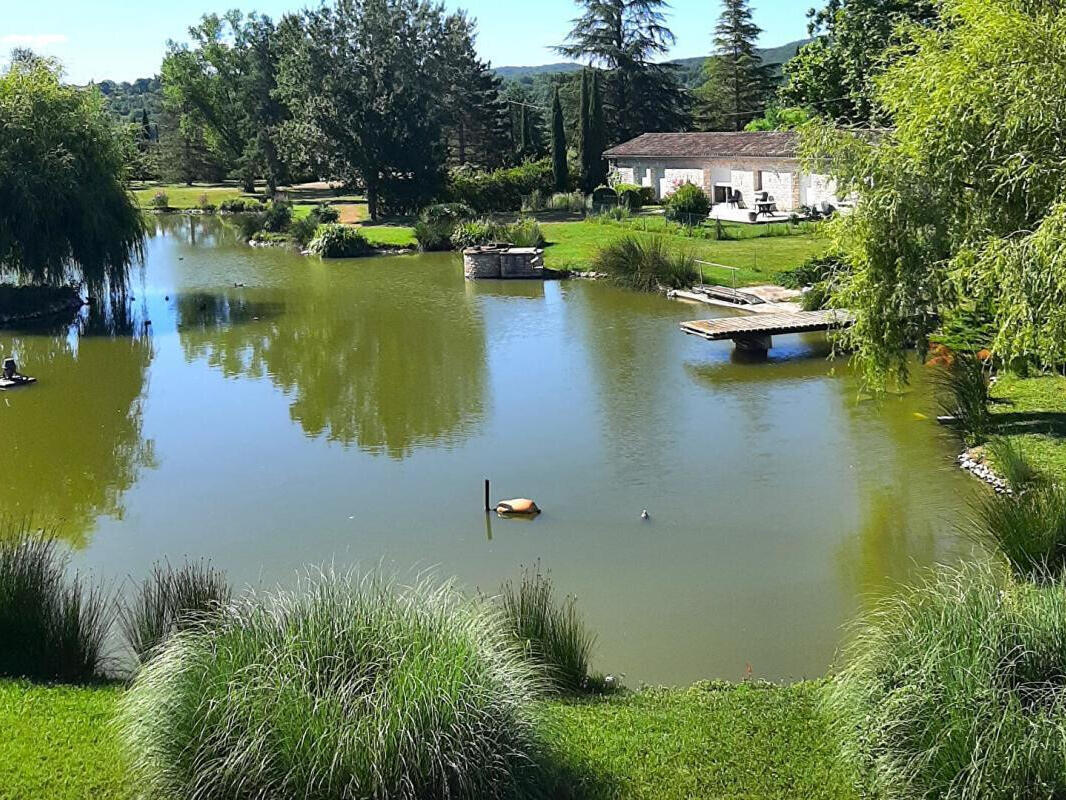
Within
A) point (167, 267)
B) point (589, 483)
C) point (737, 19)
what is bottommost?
point (589, 483)

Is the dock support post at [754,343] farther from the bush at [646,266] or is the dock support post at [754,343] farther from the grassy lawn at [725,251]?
the bush at [646,266]

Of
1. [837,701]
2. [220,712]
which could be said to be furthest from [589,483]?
[220,712]

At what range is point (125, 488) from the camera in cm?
1354

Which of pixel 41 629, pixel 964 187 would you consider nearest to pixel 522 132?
pixel 964 187

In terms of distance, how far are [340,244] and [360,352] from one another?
605 inches

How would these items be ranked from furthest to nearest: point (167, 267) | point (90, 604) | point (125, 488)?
1. point (167, 267)
2. point (125, 488)
3. point (90, 604)

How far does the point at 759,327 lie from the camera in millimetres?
19125

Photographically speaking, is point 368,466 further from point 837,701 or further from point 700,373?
point 837,701

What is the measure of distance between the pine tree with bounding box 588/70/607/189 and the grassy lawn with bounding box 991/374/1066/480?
102ft

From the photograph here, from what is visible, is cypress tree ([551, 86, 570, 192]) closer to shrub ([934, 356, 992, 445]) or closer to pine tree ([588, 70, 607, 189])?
pine tree ([588, 70, 607, 189])

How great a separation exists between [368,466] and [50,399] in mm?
6913

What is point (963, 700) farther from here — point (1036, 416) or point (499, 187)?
point (499, 187)

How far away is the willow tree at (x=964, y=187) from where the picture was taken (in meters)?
10.2

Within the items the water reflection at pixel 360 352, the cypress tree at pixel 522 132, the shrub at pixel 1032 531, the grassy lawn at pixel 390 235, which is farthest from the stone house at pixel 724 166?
the shrub at pixel 1032 531
